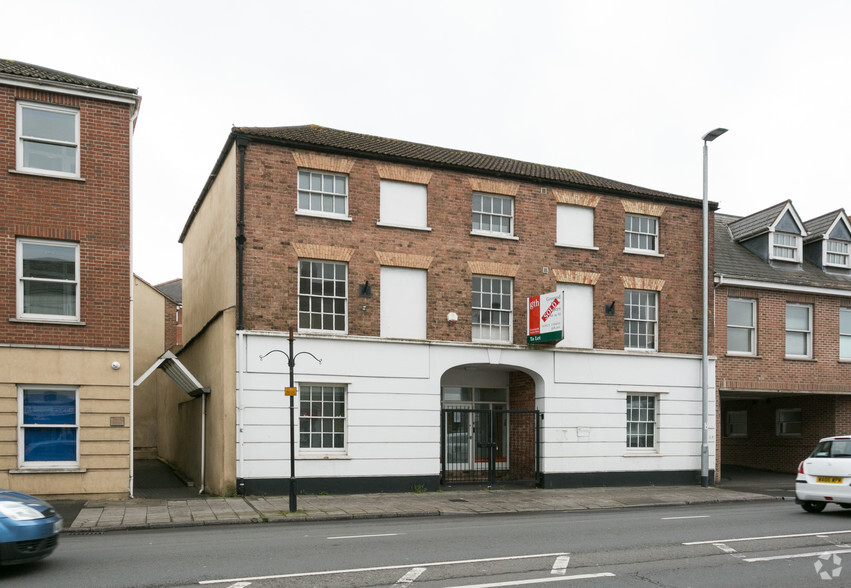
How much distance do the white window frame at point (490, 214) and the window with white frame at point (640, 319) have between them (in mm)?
4255

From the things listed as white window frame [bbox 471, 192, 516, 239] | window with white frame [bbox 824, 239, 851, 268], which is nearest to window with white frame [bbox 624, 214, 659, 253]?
white window frame [bbox 471, 192, 516, 239]

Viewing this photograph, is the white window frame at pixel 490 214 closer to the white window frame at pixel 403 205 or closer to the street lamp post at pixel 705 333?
the white window frame at pixel 403 205

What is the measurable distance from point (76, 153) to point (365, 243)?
23.1ft

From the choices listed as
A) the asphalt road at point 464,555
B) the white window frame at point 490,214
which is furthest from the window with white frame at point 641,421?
the asphalt road at point 464,555

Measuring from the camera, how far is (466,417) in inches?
894

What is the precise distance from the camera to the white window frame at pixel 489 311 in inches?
855

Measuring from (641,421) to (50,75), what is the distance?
18.0 metres

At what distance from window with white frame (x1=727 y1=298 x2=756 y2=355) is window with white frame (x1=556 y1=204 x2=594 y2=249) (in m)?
5.38

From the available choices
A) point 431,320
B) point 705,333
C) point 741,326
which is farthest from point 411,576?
point 741,326

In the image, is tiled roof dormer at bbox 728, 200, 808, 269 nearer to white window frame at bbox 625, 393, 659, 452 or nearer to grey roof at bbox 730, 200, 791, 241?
grey roof at bbox 730, 200, 791, 241

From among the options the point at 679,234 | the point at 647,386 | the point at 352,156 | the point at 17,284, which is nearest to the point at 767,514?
the point at 647,386

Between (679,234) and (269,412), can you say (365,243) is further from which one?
(679,234)

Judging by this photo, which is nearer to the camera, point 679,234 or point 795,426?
point 679,234

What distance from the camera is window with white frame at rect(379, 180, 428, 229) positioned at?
826 inches
